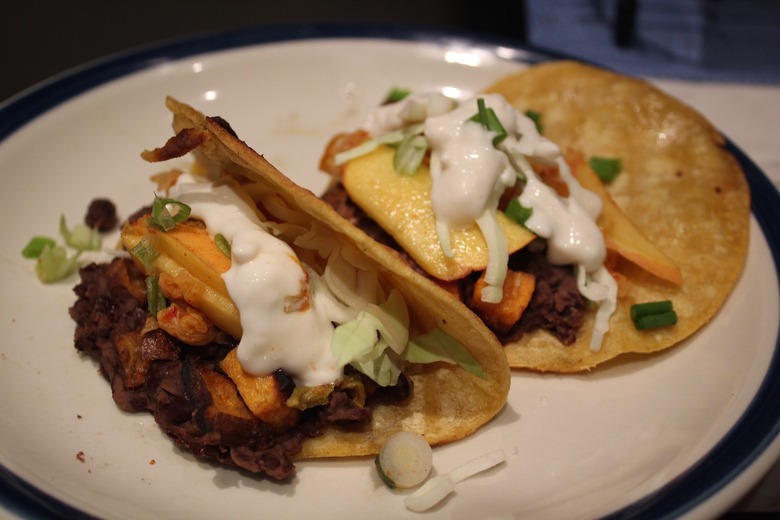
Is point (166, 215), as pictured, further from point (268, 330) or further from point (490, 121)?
point (490, 121)

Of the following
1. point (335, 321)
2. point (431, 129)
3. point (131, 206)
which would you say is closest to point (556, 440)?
point (335, 321)

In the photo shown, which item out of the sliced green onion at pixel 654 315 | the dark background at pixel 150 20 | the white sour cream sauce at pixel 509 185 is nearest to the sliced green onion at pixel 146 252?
the white sour cream sauce at pixel 509 185

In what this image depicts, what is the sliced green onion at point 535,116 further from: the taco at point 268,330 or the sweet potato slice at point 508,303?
the taco at point 268,330

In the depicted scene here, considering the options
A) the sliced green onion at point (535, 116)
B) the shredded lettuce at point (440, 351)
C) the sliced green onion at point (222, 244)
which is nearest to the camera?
the sliced green onion at point (222, 244)

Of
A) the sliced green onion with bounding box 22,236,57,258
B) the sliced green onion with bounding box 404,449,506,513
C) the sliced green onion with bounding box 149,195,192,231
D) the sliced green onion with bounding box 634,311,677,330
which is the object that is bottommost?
the sliced green onion with bounding box 634,311,677,330

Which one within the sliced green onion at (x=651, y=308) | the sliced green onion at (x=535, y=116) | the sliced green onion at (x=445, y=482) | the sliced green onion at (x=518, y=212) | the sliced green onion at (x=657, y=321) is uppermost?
the sliced green onion at (x=518, y=212)

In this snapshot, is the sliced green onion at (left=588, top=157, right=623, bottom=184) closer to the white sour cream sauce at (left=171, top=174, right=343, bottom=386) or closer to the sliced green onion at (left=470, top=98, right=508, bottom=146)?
the sliced green onion at (left=470, top=98, right=508, bottom=146)

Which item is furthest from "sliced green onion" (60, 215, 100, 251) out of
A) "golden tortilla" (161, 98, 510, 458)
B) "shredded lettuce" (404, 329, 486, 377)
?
"shredded lettuce" (404, 329, 486, 377)
